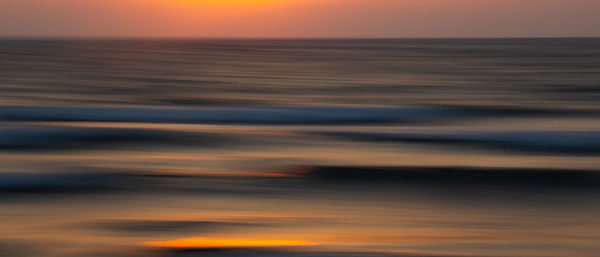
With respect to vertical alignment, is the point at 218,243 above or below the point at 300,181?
below

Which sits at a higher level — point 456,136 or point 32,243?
point 456,136

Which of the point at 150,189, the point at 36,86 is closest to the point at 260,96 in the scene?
the point at 36,86

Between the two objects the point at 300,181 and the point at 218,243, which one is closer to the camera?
the point at 218,243

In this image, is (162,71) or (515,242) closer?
(515,242)

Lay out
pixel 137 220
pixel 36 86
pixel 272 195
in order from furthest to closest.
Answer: pixel 36 86 → pixel 272 195 → pixel 137 220

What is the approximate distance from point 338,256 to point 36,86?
9.96 m

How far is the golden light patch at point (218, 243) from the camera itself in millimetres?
2951

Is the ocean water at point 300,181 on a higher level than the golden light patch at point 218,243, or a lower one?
higher

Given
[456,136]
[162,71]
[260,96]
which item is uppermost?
[162,71]

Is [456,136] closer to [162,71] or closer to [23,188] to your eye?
[23,188]

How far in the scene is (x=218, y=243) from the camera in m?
2.98

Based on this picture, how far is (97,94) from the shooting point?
34.7 ft

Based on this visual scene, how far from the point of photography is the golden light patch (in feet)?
9.68

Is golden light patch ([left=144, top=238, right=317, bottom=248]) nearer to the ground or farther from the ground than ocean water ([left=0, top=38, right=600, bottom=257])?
nearer to the ground
